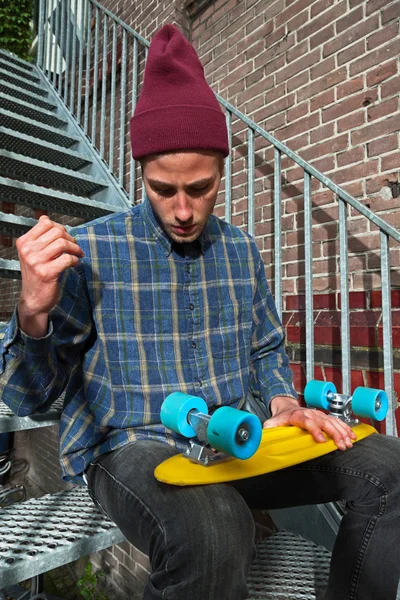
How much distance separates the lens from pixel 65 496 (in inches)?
56.5

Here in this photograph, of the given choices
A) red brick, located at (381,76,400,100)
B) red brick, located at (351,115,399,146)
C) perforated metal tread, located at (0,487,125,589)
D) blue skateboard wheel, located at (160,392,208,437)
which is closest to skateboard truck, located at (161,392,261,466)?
blue skateboard wheel, located at (160,392,208,437)

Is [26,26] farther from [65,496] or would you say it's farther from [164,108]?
[65,496]

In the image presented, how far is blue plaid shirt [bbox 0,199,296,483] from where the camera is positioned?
1.08 m

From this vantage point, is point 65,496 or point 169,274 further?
point 65,496

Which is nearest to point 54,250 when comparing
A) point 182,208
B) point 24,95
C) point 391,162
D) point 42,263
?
point 42,263

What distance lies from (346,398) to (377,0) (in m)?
1.91

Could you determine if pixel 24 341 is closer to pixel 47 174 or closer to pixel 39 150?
pixel 47 174

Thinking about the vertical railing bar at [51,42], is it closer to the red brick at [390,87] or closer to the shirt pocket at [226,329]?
the red brick at [390,87]

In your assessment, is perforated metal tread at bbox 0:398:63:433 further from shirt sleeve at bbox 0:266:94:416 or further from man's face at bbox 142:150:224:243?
man's face at bbox 142:150:224:243

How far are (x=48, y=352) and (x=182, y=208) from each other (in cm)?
47

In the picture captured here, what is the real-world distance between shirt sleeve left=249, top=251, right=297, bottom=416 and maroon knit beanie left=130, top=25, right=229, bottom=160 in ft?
1.58

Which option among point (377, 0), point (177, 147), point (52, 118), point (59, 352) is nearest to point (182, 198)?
point (177, 147)

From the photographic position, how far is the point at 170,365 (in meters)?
1.19

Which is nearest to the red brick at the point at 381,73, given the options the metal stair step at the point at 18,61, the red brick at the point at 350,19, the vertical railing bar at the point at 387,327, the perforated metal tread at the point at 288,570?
the red brick at the point at 350,19
